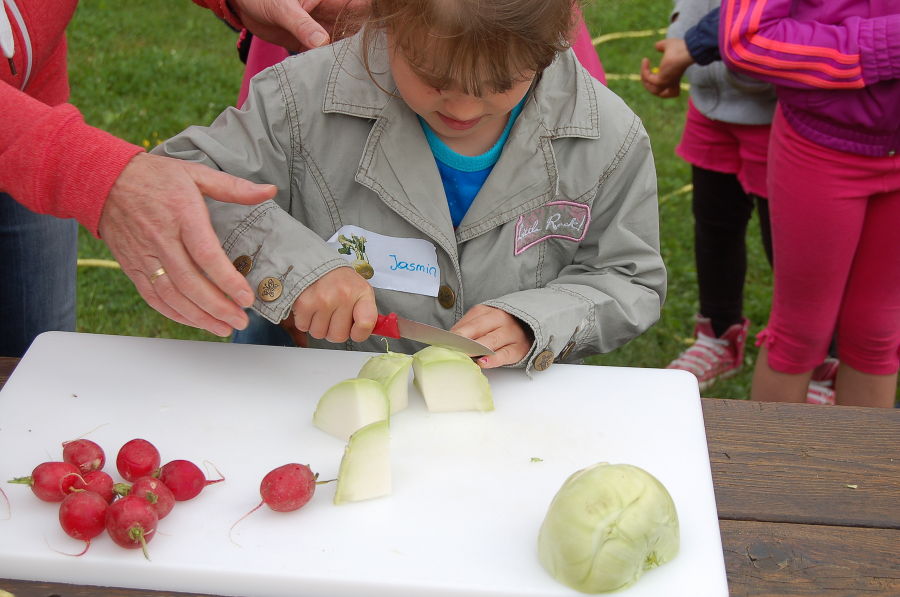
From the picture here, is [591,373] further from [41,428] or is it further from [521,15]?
[41,428]

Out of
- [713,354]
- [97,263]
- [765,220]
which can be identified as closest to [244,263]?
[765,220]

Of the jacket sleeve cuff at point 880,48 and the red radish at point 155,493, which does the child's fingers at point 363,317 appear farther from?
the jacket sleeve cuff at point 880,48

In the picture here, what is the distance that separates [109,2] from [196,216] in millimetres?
4907

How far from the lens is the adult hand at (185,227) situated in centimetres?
139

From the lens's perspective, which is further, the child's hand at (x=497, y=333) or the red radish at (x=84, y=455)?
the child's hand at (x=497, y=333)

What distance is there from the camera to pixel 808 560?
1.27m

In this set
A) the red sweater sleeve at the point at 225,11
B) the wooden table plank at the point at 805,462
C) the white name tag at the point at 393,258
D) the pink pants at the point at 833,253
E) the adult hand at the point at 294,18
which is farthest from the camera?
the pink pants at the point at 833,253

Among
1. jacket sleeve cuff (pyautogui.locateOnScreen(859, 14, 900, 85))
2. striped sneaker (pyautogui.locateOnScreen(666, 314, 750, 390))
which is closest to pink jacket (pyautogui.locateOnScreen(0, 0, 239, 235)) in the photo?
jacket sleeve cuff (pyautogui.locateOnScreen(859, 14, 900, 85))

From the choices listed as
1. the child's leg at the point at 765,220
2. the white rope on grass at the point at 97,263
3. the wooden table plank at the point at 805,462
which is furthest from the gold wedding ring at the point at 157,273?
the white rope on grass at the point at 97,263

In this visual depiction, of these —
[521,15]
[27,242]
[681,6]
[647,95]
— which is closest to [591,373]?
[521,15]

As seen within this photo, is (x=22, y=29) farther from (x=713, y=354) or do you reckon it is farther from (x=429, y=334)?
(x=713, y=354)

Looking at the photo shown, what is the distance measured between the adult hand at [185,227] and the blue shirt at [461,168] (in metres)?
0.42

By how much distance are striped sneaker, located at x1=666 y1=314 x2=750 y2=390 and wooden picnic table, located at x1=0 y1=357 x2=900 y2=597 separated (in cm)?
161

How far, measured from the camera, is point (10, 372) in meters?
1.58
